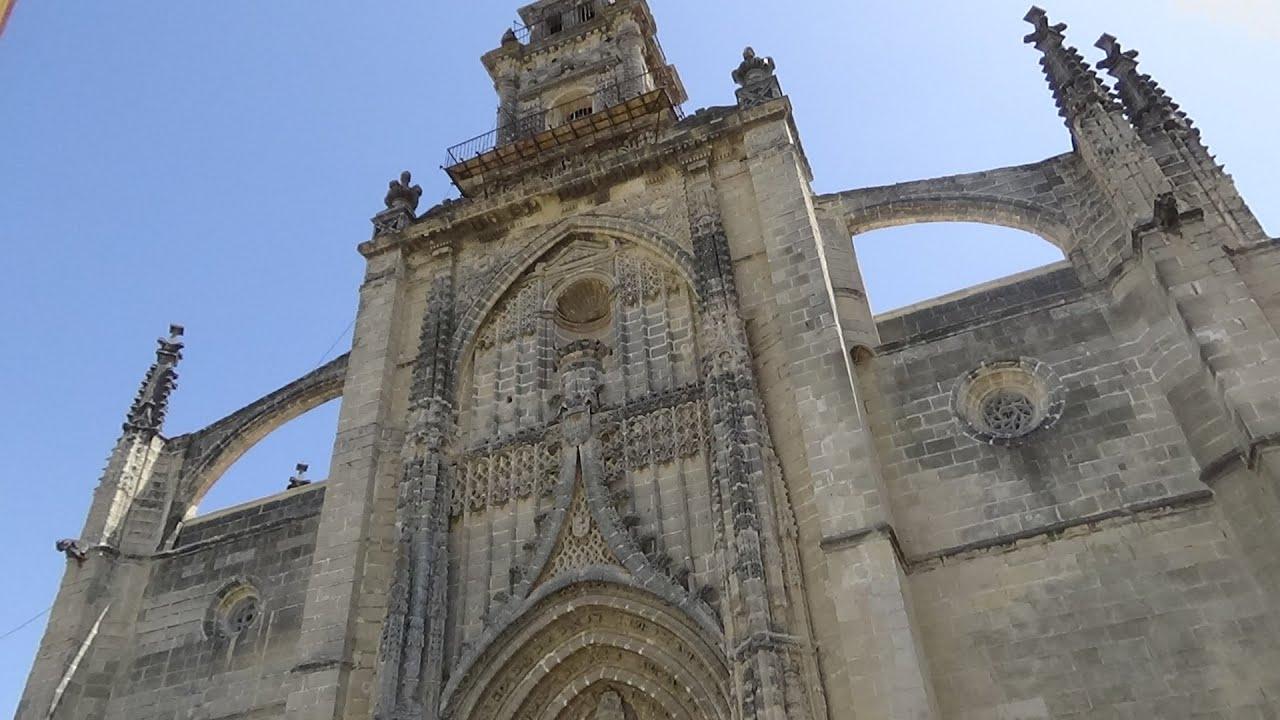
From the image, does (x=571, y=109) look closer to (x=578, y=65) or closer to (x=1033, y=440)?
(x=578, y=65)

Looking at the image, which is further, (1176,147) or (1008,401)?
(1176,147)

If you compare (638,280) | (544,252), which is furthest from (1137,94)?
(544,252)

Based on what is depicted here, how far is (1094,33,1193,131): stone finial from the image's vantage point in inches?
487

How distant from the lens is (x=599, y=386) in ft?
39.7

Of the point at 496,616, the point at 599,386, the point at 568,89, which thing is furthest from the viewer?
the point at 568,89

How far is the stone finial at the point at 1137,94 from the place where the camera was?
40.5 feet

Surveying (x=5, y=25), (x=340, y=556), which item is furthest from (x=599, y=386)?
(x=5, y=25)

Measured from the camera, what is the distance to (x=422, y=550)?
36.5 ft

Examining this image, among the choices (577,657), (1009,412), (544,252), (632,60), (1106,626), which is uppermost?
(632,60)

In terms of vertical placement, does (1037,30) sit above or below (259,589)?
above

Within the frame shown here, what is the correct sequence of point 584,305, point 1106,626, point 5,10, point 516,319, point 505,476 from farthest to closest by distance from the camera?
point 584,305, point 516,319, point 505,476, point 1106,626, point 5,10

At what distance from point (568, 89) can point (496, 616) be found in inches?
495

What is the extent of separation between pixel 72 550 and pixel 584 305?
843 cm

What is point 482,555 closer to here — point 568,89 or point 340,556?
point 340,556
